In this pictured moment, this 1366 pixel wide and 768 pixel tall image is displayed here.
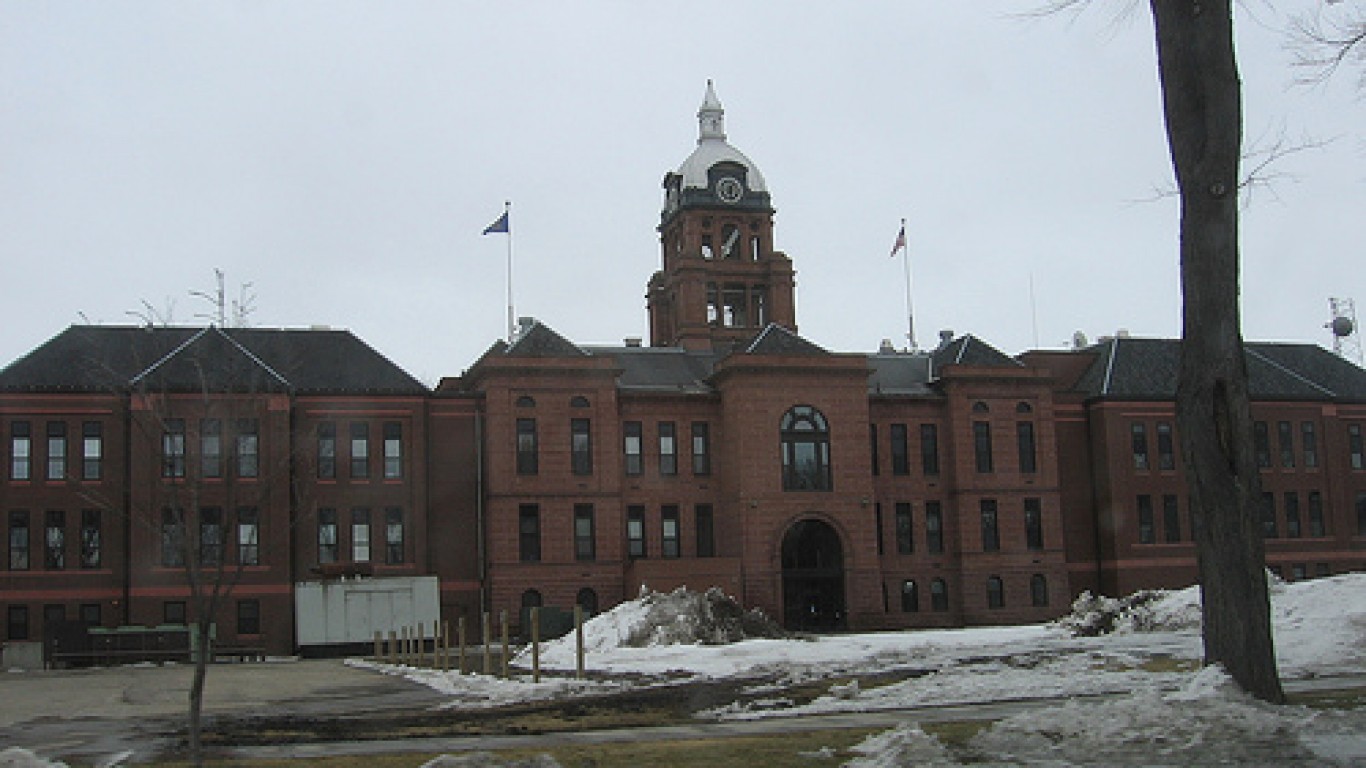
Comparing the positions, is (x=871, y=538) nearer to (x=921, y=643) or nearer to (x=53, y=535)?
(x=921, y=643)

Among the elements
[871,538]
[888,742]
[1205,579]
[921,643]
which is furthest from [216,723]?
[871,538]

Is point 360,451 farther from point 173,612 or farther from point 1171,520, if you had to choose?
point 1171,520

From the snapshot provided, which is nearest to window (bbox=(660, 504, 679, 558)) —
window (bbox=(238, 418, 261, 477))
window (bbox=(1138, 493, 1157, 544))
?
window (bbox=(238, 418, 261, 477))

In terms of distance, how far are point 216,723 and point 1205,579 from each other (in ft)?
56.2

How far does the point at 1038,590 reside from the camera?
67.3m

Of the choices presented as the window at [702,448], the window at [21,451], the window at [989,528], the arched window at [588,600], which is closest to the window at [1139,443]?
the window at [989,528]

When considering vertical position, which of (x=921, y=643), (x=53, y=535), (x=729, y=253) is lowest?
(x=921, y=643)

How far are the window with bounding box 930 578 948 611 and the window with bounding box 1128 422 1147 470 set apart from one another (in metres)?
11.9

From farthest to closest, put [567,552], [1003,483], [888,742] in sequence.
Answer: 1. [1003,483]
2. [567,552]
3. [888,742]

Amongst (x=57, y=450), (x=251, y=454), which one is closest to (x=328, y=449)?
(x=251, y=454)

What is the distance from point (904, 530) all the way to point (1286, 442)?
2212cm

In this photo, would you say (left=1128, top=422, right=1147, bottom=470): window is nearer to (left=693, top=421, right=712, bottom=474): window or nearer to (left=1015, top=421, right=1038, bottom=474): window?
(left=1015, top=421, right=1038, bottom=474): window

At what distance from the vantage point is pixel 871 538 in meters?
63.6

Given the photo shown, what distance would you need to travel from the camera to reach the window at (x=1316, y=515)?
241ft
